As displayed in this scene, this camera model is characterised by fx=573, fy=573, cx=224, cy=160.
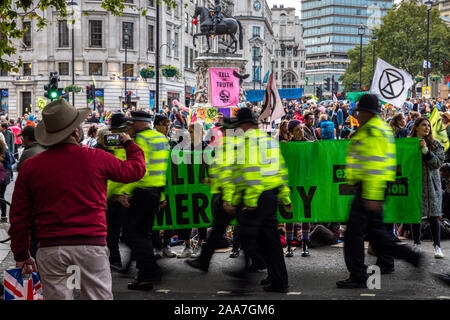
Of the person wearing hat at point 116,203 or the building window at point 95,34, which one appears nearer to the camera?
the person wearing hat at point 116,203

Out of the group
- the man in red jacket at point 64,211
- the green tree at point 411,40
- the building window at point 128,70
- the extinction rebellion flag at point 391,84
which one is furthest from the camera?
the green tree at point 411,40

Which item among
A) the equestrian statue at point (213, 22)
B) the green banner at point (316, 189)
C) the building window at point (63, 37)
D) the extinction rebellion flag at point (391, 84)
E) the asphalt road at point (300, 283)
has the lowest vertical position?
the asphalt road at point (300, 283)

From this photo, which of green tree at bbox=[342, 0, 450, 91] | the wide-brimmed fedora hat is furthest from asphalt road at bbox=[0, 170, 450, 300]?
green tree at bbox=[342, 0, 450, 91]

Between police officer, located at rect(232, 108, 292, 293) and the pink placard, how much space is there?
11379 millimetres

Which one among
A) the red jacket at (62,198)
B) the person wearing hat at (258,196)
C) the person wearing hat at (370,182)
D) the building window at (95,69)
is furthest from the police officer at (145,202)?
the building window at (95,69)

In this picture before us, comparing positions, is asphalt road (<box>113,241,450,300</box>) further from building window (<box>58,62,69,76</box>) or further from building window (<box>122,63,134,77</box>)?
building window (<box>58,62,69,76</box>)

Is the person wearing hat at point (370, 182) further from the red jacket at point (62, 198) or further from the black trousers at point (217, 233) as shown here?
the red jacket at point (62, 198)

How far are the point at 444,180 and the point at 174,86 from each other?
179 ft

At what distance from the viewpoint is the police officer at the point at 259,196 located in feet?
20.2

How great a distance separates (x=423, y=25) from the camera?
64.1m

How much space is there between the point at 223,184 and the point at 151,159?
→ 3.01 feet

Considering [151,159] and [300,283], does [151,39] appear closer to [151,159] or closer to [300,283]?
[151,159]
